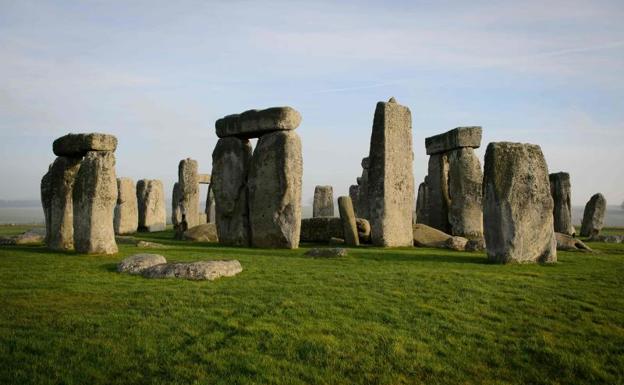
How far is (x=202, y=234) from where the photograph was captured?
1852 cm

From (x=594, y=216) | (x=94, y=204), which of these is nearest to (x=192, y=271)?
(x=94, y=204)

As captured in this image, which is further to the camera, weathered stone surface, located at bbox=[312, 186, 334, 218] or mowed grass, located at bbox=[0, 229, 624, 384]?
weathered stone surface, located at bbox=[312, 186, 334, 218]

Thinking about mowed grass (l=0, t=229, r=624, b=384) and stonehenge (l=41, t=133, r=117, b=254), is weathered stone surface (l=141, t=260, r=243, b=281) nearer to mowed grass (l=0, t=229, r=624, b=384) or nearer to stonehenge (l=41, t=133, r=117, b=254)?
mowed grass (l=0, t=229, r=624, b=384)

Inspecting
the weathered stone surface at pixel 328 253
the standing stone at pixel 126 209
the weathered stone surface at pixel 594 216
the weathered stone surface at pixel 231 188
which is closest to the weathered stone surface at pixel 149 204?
the standing stone at pixel 126 209

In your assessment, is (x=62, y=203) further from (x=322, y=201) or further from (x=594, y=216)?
(x=594, y=216)

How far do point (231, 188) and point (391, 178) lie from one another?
17.4ft

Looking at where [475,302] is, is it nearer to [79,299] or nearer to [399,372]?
[399,372]

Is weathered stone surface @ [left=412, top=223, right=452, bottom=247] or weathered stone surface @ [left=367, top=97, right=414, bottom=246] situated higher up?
weathered stone surface @ [left=367, top=97, right=414, bottom=246]

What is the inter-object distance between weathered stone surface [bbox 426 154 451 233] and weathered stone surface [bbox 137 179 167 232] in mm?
14870

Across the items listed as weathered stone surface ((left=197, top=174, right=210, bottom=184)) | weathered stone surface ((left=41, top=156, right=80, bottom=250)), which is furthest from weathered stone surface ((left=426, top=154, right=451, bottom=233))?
weathered stone surface ((left=197, top=174, right=210, bottom=184))

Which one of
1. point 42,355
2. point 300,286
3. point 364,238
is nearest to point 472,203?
point 364,238

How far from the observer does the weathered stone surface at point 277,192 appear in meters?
14.7

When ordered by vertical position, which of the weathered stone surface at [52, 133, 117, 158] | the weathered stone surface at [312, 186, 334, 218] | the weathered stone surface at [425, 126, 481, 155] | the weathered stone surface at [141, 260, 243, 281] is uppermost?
the weathered stone surface at [425, 126, 481, 155]

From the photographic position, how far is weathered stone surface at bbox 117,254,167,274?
9125 millimetres
